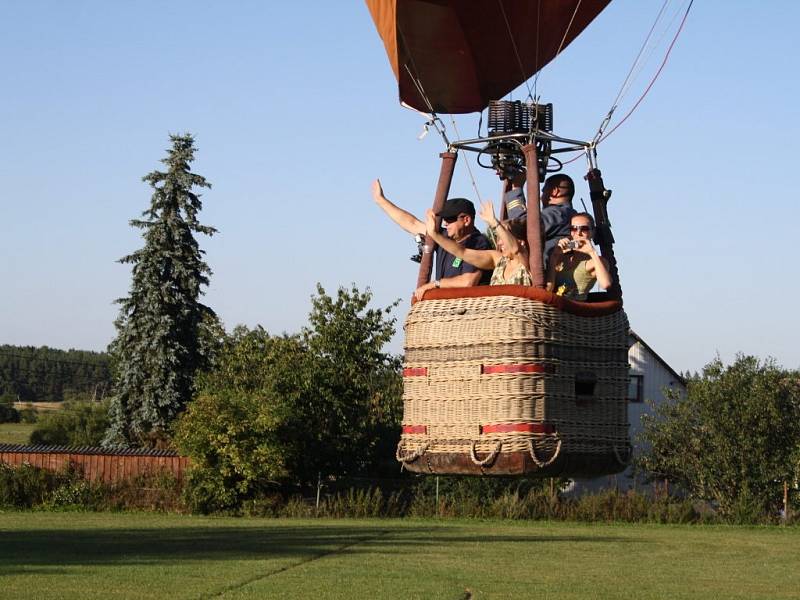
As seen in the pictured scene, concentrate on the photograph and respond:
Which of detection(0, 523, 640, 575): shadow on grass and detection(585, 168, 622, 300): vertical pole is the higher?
detection(585, 168, 622, 300): vertical pole

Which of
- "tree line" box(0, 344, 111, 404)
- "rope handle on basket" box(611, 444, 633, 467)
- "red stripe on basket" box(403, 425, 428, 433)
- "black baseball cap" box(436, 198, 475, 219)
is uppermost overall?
"tree line" box(0, 344, 111, 404)

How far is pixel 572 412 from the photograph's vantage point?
5906 millimetres

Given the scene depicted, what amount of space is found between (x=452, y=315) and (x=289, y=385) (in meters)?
26.5

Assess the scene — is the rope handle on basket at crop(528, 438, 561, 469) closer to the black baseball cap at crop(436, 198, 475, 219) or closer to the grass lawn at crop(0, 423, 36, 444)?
the black baseball cap at crop(436, 198, 475, 219)

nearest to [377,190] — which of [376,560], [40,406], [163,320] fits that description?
[376,560]

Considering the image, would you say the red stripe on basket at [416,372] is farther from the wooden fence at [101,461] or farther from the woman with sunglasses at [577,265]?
the wooden fence at [101,461]

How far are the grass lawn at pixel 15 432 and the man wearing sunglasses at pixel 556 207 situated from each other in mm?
49244

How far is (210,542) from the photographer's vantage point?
2270cm

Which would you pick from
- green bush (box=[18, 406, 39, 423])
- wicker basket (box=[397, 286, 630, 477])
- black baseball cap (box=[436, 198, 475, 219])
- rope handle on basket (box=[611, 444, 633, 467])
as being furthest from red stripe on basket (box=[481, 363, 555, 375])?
green bush (box=[18, 406, 39, 423])

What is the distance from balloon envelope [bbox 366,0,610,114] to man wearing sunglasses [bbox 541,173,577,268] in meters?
0.57

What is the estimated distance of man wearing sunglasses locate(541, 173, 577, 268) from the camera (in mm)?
6352

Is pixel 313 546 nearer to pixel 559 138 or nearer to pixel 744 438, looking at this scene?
pixel 744 438

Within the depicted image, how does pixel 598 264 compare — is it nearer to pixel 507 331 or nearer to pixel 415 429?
pixel 507 331

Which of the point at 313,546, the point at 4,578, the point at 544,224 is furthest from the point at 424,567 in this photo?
the point at 544,224
